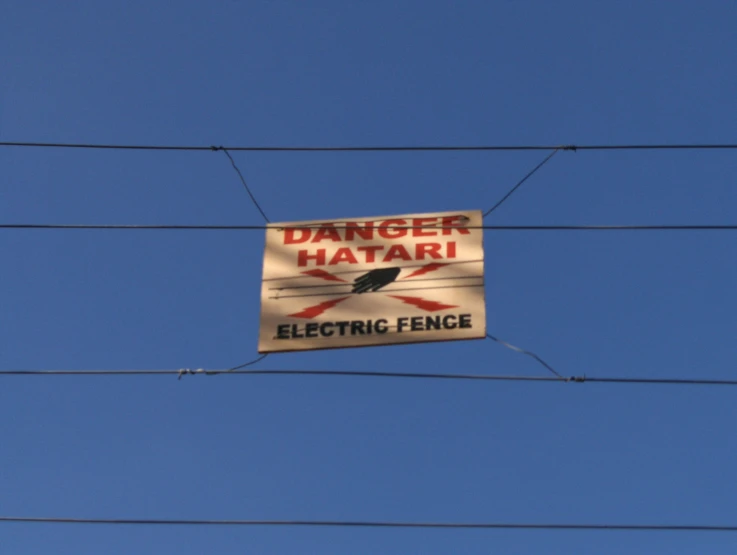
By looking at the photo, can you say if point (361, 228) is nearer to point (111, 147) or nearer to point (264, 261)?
point (264, 261)

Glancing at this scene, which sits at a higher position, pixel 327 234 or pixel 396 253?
pixel 327 234

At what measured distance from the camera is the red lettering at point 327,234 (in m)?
10.2

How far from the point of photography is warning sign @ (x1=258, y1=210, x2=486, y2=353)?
954 cm

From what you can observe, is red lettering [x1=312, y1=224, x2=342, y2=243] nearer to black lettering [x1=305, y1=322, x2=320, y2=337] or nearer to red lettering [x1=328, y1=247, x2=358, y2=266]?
red lettering [x1=328, y1=247, x2=358, y2=266]

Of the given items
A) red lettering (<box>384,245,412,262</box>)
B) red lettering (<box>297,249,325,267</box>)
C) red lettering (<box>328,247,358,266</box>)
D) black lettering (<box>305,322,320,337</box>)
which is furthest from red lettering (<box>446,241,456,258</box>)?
Answer: black lettering (<box>305,322,320,337</box>)

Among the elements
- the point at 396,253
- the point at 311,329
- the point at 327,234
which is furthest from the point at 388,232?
the point at 311,329

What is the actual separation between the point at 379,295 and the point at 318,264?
0.67 metres

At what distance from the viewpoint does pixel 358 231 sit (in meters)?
10.3

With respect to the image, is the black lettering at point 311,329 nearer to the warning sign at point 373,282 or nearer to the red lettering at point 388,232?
the warning sign at point 373,282

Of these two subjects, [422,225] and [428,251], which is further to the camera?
[422,225]

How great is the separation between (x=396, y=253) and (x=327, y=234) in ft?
2.15

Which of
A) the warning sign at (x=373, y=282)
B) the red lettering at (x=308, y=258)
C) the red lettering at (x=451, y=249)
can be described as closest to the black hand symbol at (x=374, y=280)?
the warning sign at (x=373, y=282)

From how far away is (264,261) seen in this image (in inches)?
401

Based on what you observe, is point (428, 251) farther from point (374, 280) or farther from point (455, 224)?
point (374, 280)
